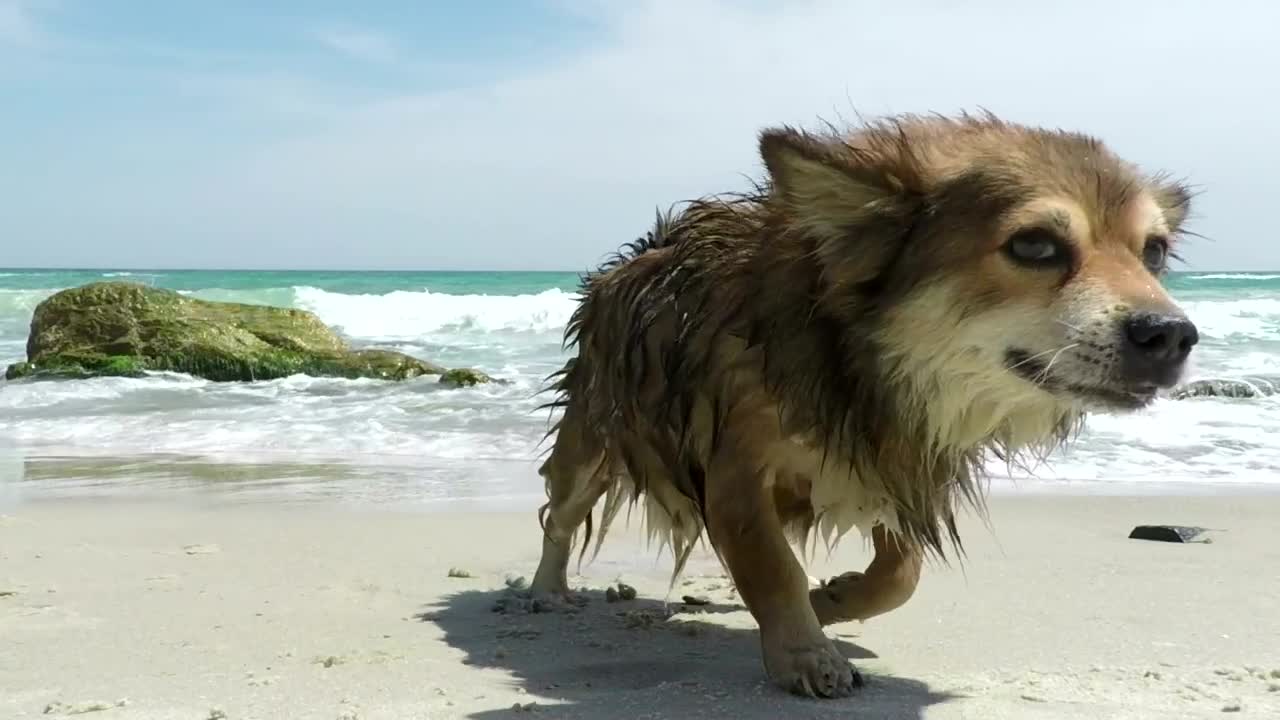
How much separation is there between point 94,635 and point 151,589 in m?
0.70

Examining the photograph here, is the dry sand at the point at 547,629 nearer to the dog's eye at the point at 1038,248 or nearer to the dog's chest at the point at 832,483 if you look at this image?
the dog's chest at the point at 832,483

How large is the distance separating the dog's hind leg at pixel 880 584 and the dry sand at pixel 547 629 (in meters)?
0.12

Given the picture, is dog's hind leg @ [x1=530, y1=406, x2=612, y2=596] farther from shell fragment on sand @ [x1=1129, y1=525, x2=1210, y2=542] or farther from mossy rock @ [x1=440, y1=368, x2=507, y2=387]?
mossy rock @ [x1=440, y1=368, x2=507, y2=387]

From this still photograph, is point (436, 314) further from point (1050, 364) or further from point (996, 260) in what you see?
point (1050, 364)

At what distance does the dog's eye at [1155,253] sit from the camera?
3352 millimetres

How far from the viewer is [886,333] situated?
10.8 feet

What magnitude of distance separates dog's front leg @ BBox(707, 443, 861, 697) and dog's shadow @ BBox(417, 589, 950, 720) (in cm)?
8

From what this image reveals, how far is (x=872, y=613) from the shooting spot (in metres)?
4.16

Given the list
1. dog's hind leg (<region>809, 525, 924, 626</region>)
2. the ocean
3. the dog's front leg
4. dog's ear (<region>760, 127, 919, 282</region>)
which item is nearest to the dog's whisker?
dog's ear (<region>760, 127, 919, 282</region>)

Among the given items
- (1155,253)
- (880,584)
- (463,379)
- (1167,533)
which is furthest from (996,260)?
(463,379)

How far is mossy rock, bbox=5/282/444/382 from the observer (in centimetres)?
1506

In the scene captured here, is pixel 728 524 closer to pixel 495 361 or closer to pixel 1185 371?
pixel 1185 371

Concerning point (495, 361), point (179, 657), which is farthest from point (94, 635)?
point (495, 361)

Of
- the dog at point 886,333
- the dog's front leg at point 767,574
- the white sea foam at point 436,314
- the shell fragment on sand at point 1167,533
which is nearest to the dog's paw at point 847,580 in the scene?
the dog at point 886,333
